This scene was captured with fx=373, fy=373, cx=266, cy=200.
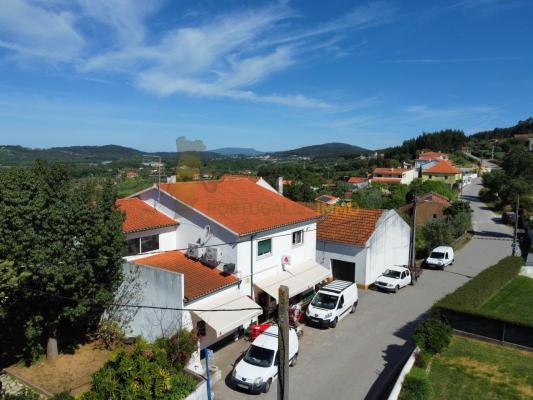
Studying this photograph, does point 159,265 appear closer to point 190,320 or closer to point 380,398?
point 190,320

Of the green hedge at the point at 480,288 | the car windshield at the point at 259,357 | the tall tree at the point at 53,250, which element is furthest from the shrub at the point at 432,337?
the tall tree at the point at 53,250

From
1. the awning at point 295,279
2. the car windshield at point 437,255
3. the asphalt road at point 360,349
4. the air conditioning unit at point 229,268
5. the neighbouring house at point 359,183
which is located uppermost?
the air conditioning unit at point 229,268

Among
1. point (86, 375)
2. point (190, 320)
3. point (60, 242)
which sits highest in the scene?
point (60, 242)

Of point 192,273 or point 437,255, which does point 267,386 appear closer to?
point 192,273

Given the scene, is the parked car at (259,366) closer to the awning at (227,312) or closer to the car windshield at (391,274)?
the awning at (227,312)

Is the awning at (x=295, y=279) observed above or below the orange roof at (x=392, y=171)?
below

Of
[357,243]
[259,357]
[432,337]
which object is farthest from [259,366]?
[357,243]

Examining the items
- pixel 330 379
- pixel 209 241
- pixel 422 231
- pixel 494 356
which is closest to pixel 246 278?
pixel 209 241

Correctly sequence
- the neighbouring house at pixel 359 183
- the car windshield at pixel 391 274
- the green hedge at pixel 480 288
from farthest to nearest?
the neighbouring house at pixel 359 183 < the car windshield at pixel 391 274 < the green hedge at pixel 480 288
